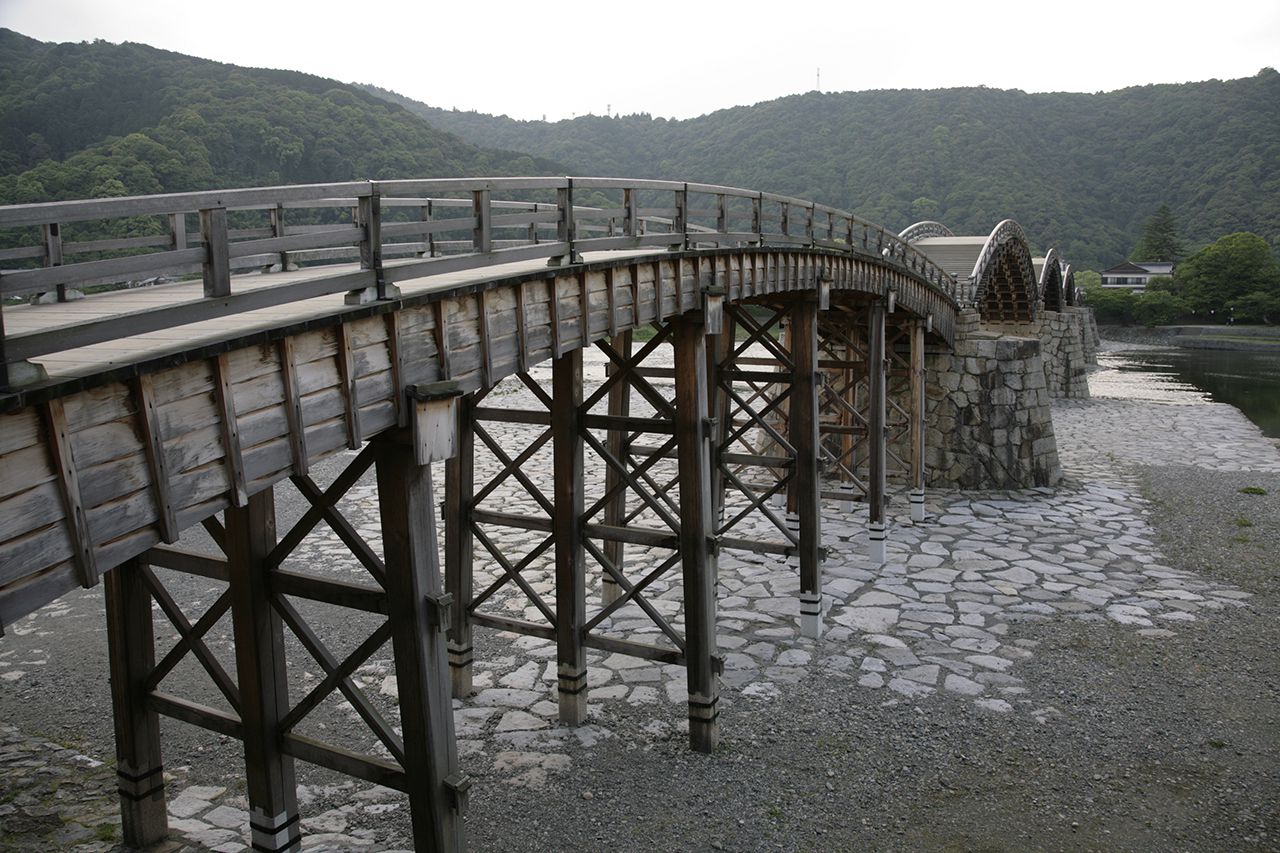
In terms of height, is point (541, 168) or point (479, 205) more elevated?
point (541, 168)

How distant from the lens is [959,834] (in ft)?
22.8

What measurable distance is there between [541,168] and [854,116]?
4506cm

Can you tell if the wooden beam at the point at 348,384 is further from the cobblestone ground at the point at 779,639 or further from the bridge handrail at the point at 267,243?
the cobblestone ground at the point at 779,639

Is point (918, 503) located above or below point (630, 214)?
below

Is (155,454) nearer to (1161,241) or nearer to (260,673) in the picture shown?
(260,673)

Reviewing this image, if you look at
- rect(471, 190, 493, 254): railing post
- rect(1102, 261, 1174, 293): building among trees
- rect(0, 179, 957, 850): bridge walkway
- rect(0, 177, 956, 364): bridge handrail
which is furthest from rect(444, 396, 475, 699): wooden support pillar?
rect(1102, 261, 1174, 293): building among trees

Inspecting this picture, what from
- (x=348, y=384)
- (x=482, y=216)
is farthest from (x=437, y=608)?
(x=482, y=216)

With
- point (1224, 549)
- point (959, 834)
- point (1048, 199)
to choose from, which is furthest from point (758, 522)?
point (1048, 199)

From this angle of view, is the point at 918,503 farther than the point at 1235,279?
No

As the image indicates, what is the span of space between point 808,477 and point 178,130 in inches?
1432

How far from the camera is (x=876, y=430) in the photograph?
13.5m

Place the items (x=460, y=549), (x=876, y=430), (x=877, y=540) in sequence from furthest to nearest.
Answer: (x=877, y=540) < (x=876, y=430) < (x=460, y=549)

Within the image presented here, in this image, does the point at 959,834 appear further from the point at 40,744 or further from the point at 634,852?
the point at 40,744

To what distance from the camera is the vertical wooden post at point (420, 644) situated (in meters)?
4.82
